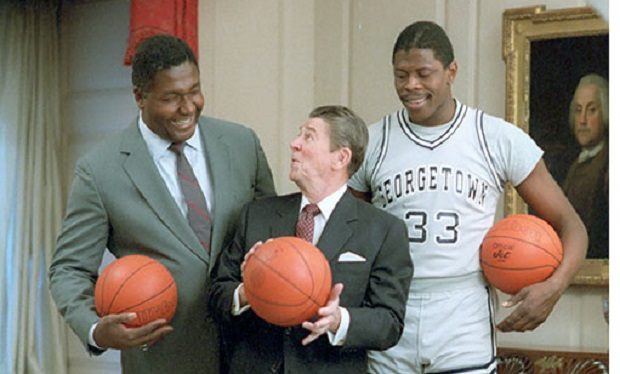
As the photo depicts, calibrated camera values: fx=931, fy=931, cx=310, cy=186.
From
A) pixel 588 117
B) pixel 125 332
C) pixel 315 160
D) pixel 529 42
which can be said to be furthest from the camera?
pixel 529 42

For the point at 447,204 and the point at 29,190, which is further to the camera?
the point at 29,190

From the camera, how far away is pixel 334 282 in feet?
7.34

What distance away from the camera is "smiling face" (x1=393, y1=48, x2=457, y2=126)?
246cm

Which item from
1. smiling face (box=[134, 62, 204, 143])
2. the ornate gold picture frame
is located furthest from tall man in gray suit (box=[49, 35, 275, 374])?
the ornate gold picture frame

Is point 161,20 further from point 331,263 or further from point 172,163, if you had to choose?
point 331,263

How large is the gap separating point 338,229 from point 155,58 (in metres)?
0.65

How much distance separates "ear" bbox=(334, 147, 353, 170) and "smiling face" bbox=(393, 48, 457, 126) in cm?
24

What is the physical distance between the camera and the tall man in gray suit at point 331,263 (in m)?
2.21

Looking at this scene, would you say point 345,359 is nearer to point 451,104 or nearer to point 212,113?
point 451,104

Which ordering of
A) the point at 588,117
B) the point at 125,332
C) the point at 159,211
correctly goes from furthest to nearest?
the point at 588,117
the point at 159,211
the point at 125,332

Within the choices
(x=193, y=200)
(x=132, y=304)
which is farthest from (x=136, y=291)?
(x=193, y=200)

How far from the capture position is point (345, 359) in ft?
7.45

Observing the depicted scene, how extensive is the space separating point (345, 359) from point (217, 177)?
0.61 meters

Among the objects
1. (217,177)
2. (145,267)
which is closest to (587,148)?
(217,177)
